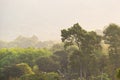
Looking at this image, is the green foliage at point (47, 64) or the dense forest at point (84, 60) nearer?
the dense forest at point (84, 60)

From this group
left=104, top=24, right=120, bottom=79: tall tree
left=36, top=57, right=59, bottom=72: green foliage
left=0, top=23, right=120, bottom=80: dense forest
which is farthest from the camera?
left=36, top=57, right=59, bottom=72: green foliage

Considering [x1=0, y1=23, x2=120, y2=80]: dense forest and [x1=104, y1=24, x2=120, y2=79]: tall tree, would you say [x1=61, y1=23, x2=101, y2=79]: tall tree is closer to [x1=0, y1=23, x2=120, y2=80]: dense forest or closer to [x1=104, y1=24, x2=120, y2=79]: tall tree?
[x1=0, y1=23, x2=120, y2=80]: dense forest

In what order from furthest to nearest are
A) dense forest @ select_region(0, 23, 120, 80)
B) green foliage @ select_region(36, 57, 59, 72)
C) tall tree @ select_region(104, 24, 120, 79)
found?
green foliage @ select_region(36, 57, 59, 72) < tall tree @ select_region(104, 24, 120, 79) < dense forest @ select_region(0, 23, 120, 80)

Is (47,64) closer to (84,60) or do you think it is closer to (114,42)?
(84,60)

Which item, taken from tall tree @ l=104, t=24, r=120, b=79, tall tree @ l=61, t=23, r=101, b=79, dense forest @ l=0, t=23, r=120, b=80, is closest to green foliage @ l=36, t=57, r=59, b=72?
dense forest @ l=0, t=23, r=120, b=80

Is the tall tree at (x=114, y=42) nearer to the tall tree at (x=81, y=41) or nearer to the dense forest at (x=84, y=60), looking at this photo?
the dense forest at (x=84, y=60)

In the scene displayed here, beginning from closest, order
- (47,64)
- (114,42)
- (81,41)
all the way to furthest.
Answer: (81,41), (114,42), (47,64)

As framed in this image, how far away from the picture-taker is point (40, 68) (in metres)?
82.8

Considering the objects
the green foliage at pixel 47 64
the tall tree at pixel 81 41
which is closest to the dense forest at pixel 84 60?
the tall tree at pixel 81 41

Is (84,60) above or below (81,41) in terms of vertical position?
below

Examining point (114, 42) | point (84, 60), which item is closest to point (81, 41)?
point (84, 60)

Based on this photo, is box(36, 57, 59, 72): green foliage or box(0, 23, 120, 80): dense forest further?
box(36, 57, 59, 72): green foliage

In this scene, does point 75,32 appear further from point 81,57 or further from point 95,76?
point 95,76

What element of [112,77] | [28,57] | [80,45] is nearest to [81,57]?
[80,45]
